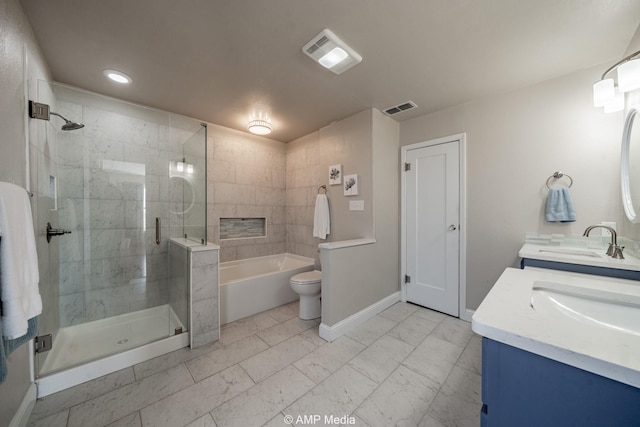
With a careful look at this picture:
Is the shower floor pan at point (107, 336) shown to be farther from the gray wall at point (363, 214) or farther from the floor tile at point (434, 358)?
the floor tile at point (434, 358)

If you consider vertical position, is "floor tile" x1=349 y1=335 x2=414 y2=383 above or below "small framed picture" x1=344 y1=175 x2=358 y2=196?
below

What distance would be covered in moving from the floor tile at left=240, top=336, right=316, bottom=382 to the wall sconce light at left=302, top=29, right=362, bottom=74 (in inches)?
91.0

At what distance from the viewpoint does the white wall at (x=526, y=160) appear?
177 cm

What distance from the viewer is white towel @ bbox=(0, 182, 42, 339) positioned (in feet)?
2.80

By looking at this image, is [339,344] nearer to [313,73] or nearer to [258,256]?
[258,256]

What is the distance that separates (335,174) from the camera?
114 inches

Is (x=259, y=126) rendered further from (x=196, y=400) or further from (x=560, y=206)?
(x=560, y=206)

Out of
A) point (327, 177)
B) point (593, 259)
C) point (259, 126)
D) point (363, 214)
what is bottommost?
point (593, 259)

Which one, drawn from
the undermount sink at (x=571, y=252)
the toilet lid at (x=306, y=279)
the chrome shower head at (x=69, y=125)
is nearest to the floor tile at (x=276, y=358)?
the toilet lid at (x=306, y=279)

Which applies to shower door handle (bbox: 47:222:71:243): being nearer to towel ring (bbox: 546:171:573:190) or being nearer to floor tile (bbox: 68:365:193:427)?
floor tile (bbox: 68:365:193:427)

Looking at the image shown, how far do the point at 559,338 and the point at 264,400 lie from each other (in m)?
1.53

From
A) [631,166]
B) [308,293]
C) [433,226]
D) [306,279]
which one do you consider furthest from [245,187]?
[631,166]

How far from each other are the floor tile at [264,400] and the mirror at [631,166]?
7.53 ft

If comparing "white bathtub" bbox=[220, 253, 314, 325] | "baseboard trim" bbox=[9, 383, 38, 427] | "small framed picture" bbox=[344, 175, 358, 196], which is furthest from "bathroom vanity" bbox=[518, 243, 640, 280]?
"baseboard trim" bbox=[9, 383, 38, 427]
